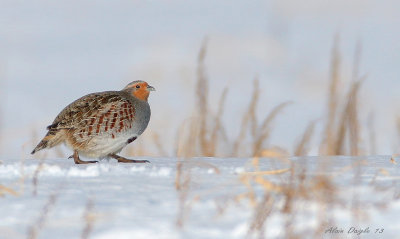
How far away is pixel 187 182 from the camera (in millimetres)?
2988

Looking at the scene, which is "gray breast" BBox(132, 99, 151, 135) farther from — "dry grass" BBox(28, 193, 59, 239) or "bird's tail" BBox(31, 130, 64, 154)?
"dry grass" BBox(28, 193, 59, 239)

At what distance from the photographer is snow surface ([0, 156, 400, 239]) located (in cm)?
250

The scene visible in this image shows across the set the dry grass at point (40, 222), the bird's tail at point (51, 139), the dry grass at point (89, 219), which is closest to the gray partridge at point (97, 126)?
the bird's tail at point (51, 139)

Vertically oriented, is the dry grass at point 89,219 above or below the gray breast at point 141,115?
above

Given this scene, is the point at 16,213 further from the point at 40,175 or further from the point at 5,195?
the point at 40,175

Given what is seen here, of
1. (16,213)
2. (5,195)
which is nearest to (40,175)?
(5,195)

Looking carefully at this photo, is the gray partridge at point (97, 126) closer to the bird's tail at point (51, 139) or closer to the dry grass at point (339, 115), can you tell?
the bird's tail at point (51, 139)

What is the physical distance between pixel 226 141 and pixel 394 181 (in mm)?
2509

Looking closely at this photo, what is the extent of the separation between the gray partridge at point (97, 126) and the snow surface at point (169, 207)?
74.3 inches

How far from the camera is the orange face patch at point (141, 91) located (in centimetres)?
595

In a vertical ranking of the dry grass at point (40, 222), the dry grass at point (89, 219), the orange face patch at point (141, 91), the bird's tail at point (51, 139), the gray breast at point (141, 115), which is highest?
the dry grass at point (89, 219)

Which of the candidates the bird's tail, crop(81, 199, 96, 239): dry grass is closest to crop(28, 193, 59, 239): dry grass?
crop(81, 199, 96, 239): dry grass

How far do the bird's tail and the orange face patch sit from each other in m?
0.78

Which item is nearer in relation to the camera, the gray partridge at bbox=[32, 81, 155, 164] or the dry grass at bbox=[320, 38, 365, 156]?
the dry grass at bbox=[320, 38, 365, 156]
